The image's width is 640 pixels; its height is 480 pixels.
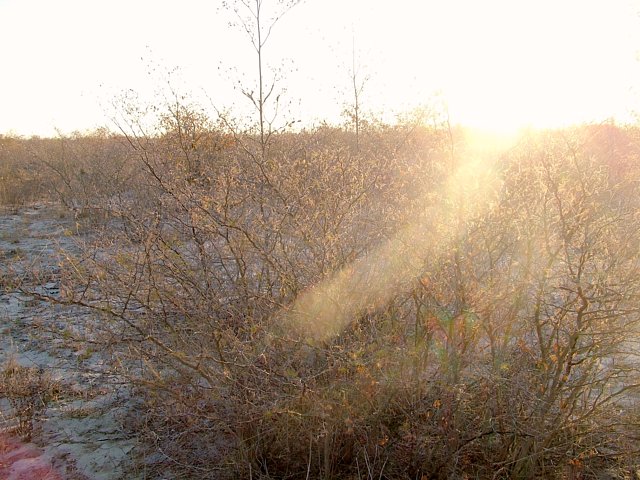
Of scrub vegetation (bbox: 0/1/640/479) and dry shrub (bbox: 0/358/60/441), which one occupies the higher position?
scrub vegetation (bbox: 0/1/640/479)

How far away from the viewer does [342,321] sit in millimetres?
2424

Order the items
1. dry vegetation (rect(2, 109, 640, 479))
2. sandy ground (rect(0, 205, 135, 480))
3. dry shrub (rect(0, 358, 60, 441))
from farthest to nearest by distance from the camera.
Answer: dry shrub (rect(0, 358, 60, 441)) → sandy ground (rect(0, 205, 135, 480)) → dry vegetation (rect(2, 109, 640, 479))

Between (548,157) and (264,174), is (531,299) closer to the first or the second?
(548,157)

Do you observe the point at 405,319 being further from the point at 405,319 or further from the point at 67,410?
the point at 67,410

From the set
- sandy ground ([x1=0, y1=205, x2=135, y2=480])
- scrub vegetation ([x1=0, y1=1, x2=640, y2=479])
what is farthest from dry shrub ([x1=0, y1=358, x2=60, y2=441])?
scrub vegetation ([x1=0, y1=1, x2=640, y2=479])

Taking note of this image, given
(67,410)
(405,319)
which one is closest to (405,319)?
(405,319)

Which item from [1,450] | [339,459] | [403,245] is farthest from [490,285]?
[1,450]

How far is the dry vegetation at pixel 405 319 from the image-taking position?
2254mm

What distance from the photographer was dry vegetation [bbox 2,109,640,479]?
2.25m

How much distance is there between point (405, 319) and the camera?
2.63m

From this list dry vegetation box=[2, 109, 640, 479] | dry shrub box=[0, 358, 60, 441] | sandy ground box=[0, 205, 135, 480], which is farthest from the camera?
dry shrub box=[0, 358, 60, 441]

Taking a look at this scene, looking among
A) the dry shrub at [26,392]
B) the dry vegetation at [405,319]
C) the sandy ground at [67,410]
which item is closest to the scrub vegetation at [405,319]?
the dry vegetation at [405,319]

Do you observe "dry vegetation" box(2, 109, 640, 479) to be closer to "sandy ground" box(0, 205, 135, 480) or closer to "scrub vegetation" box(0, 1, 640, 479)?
"scrub vegetation" box(0, 1, 640, 479)

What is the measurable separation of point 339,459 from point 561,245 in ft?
4.72
